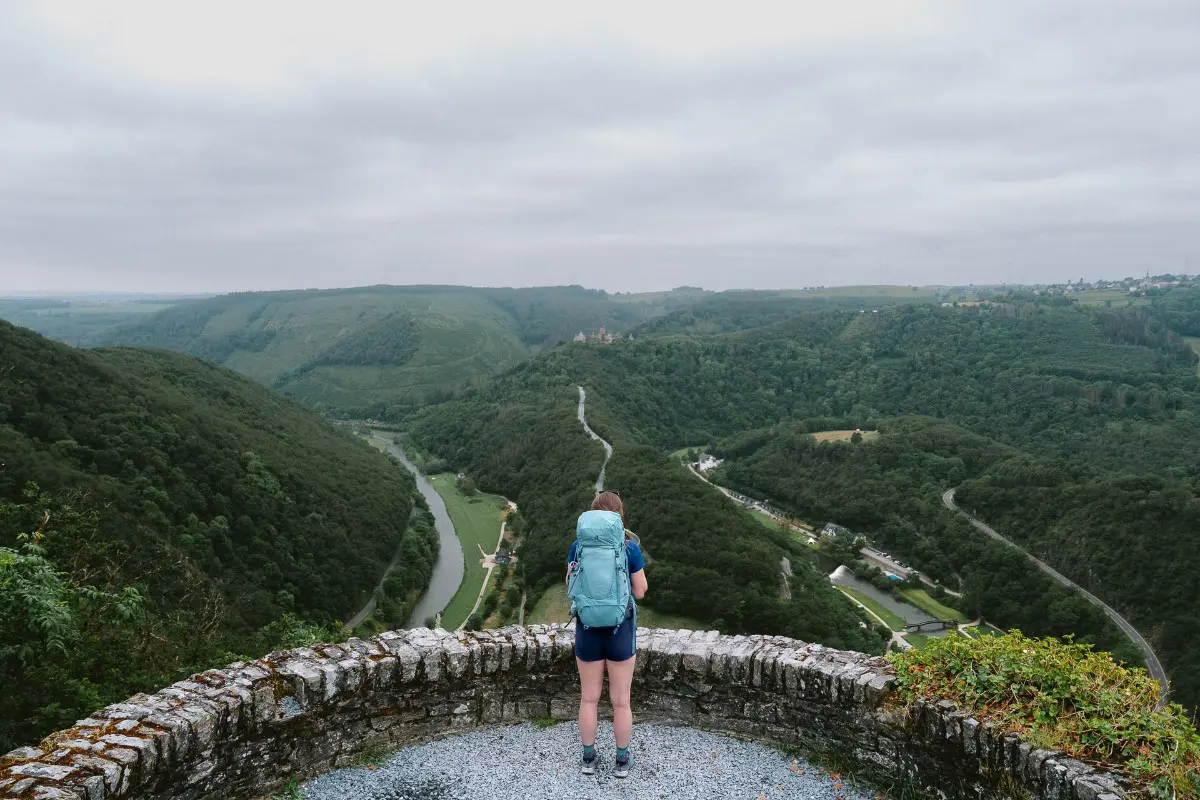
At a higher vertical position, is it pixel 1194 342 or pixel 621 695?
pixel 1194 342

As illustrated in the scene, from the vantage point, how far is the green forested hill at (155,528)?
20.0 ft

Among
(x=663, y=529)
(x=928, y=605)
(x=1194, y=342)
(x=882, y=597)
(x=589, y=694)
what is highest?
(x=1194, y=342)

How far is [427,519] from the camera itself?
67875 millimetres

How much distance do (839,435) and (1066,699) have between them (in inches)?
3687

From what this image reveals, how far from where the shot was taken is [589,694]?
5609 millimetres

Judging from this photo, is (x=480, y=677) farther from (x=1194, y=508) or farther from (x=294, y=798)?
(x=1194, y=508)

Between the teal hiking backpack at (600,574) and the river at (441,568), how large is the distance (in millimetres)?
41876

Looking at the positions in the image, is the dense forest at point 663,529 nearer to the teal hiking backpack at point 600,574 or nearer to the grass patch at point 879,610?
the grass patch at point 879,610

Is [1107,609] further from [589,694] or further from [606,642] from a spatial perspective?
[606,642]

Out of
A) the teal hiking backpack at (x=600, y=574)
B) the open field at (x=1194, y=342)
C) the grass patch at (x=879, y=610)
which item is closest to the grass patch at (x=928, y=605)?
the grass patch at (x=879, y=610)

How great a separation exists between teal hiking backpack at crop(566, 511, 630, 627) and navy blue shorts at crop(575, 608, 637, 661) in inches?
6.1

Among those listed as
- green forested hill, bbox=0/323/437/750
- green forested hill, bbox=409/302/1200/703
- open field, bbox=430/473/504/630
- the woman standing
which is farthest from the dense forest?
the woman standing

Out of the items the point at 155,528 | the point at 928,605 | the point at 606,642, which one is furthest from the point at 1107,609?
the point at 155,528

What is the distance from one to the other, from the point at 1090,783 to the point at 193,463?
48017mm
